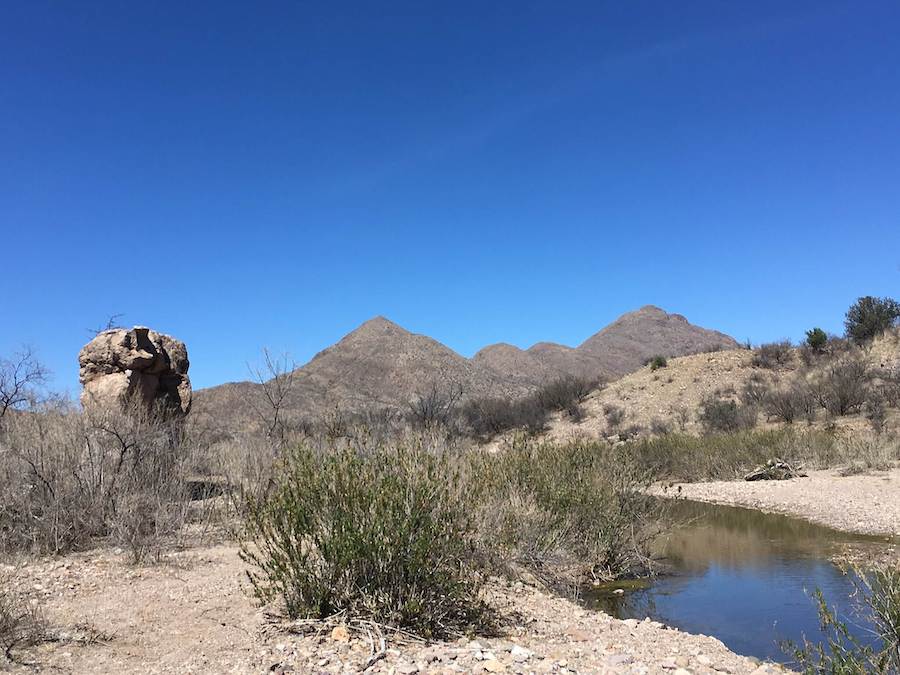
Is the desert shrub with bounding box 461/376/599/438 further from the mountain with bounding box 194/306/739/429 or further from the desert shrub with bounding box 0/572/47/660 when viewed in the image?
the desert shrub with bounding box 0/572/47/660

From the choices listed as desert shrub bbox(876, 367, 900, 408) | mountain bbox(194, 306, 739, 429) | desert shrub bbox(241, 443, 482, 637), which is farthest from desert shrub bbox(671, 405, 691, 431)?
desert shrub bbox(241, 443, 482, 637)

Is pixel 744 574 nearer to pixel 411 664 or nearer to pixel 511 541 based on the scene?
pixel 511 541

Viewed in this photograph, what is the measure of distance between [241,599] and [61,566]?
3.31 meters

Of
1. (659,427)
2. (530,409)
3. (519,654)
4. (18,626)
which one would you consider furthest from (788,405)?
(18,626)

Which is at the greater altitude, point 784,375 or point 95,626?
point 784,375

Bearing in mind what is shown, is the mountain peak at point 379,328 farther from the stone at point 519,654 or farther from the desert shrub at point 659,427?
the stone at point 519,654

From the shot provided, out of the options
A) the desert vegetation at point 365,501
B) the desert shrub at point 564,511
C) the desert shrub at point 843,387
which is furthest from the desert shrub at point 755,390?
the desert shrub at point 564,511

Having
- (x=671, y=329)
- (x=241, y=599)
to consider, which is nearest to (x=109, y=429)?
(x=241, y=599)

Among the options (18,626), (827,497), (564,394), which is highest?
(564,394)

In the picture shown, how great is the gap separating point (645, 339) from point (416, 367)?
1859 inches

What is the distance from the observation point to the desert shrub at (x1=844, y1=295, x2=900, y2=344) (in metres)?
39.0

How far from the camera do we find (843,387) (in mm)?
29484

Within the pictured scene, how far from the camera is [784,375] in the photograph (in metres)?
39.5

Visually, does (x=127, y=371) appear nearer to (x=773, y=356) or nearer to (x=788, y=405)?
(x=788, y=405)
